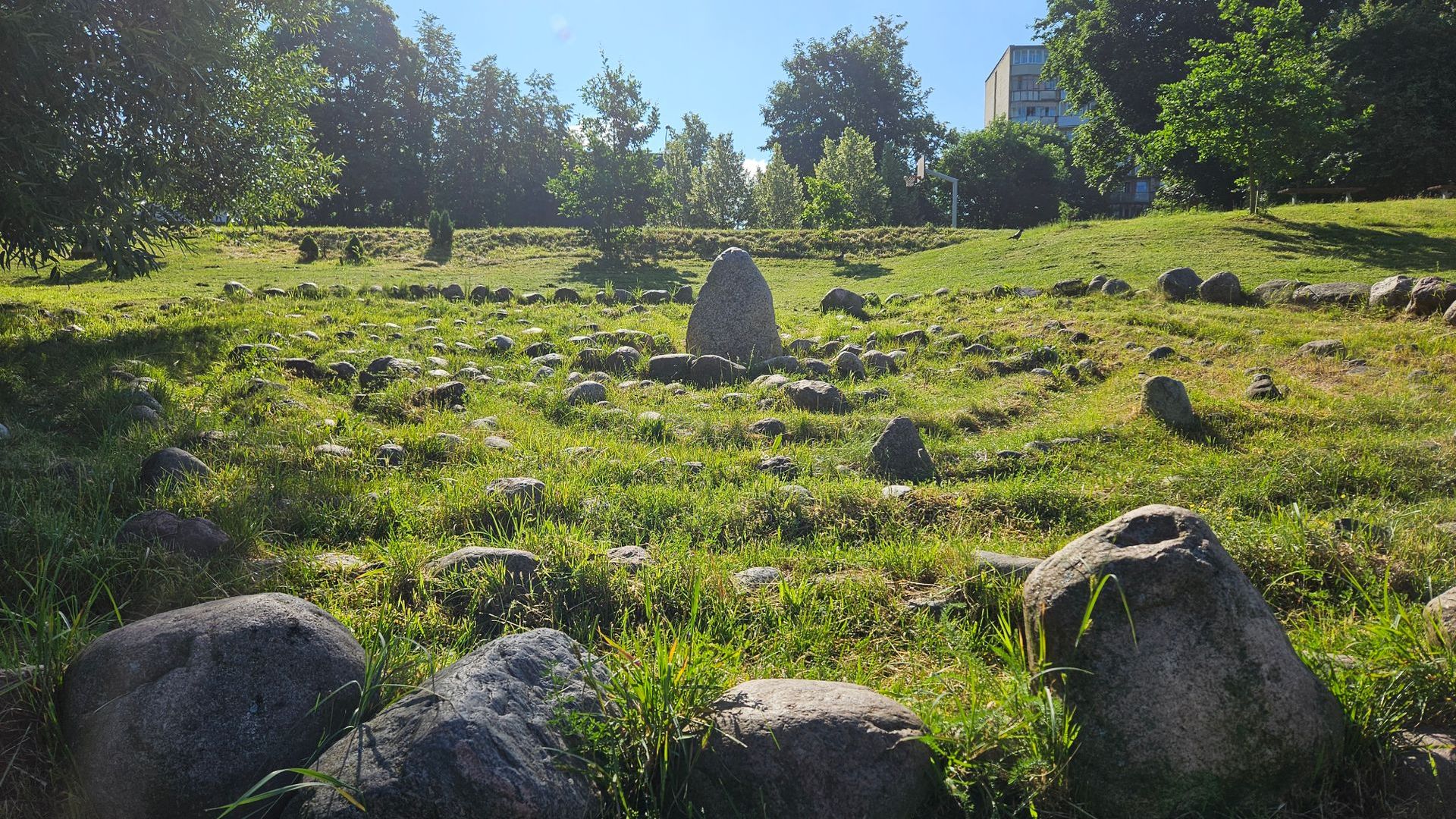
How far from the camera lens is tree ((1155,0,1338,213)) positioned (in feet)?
66.0

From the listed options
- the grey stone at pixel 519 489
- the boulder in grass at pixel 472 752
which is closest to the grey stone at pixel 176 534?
the grey stone at pixel 519 489

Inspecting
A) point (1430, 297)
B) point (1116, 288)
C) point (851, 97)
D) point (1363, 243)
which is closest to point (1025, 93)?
point (851, 97)

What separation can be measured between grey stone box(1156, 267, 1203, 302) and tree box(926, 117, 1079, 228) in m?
48.5

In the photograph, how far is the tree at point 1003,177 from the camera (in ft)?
202

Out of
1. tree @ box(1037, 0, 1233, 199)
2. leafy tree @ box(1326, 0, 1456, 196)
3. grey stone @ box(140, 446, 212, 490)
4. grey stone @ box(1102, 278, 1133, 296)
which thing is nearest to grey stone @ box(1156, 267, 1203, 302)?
grey stone @ box(1102, 278, 1133, 296)

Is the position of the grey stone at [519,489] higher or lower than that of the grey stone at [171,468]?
lower

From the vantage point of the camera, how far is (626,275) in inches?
1010

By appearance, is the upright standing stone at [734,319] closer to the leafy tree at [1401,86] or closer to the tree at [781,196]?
the leafy tree at [1401,86]

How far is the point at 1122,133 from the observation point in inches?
1400

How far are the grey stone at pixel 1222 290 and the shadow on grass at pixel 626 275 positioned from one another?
42.9 feet

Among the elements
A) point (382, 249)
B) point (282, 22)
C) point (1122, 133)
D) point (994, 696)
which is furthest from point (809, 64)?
point (994, 696)

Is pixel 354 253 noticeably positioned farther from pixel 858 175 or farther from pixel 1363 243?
pixel 858 175

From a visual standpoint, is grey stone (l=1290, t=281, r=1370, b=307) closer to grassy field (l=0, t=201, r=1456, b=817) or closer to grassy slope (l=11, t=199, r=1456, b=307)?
grassy field (l=0, t=201, r=1456, b=817)

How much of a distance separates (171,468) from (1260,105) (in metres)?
23.7
